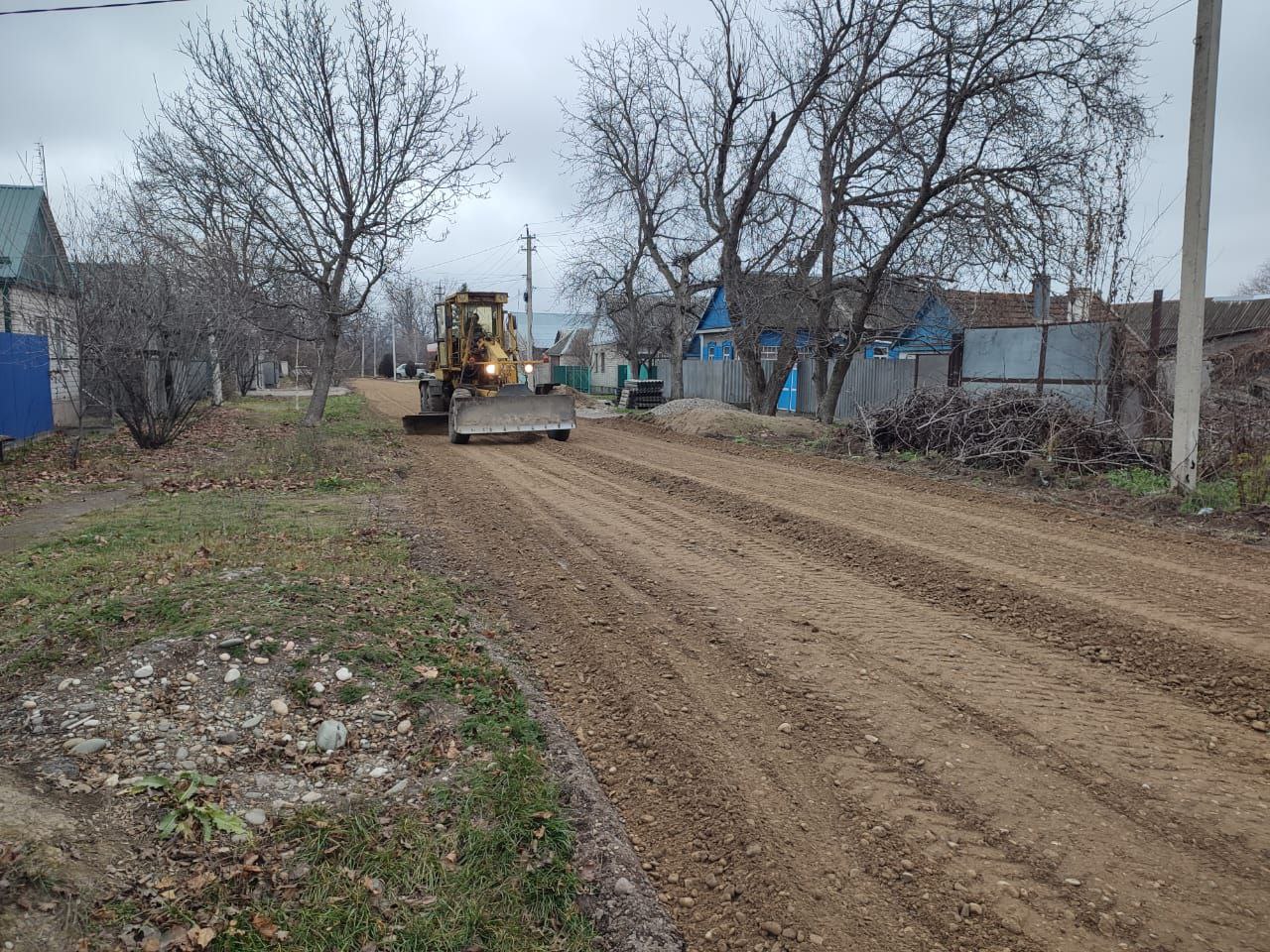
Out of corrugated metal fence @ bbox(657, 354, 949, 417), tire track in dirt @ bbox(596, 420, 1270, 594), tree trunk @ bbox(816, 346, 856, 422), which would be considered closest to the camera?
tire track in dirt @ bbox(596, 420, 1270, 594)

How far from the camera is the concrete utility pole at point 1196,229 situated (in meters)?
9.98

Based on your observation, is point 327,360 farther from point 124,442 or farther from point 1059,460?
point 1059,460

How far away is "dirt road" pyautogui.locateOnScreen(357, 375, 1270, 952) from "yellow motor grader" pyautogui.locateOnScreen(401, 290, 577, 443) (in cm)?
930

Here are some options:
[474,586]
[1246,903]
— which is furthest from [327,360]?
[1246,903]

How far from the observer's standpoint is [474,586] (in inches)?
280

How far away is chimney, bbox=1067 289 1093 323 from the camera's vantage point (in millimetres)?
14575

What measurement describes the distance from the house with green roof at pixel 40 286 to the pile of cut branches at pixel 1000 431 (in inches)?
580

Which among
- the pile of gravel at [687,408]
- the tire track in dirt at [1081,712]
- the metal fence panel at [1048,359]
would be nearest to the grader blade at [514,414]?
the pile of gravel at [687,408]

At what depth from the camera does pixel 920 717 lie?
4488 mm

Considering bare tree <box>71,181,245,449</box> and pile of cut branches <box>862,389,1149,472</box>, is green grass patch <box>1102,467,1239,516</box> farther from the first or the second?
bare tree <box>71,181,245,449</box>

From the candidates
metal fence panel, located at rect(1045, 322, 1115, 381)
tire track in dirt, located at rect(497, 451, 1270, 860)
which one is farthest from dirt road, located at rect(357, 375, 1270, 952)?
metal fence panel, located at rect(1045, 322, 1115, 381)

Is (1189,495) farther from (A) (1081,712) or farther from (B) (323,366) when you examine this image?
(B) (323,366)

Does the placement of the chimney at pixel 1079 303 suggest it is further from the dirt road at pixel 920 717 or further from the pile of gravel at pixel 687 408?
the pile of gravel at pixel 687 408

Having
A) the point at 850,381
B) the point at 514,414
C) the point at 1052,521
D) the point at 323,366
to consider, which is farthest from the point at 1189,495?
the point at 323,366
